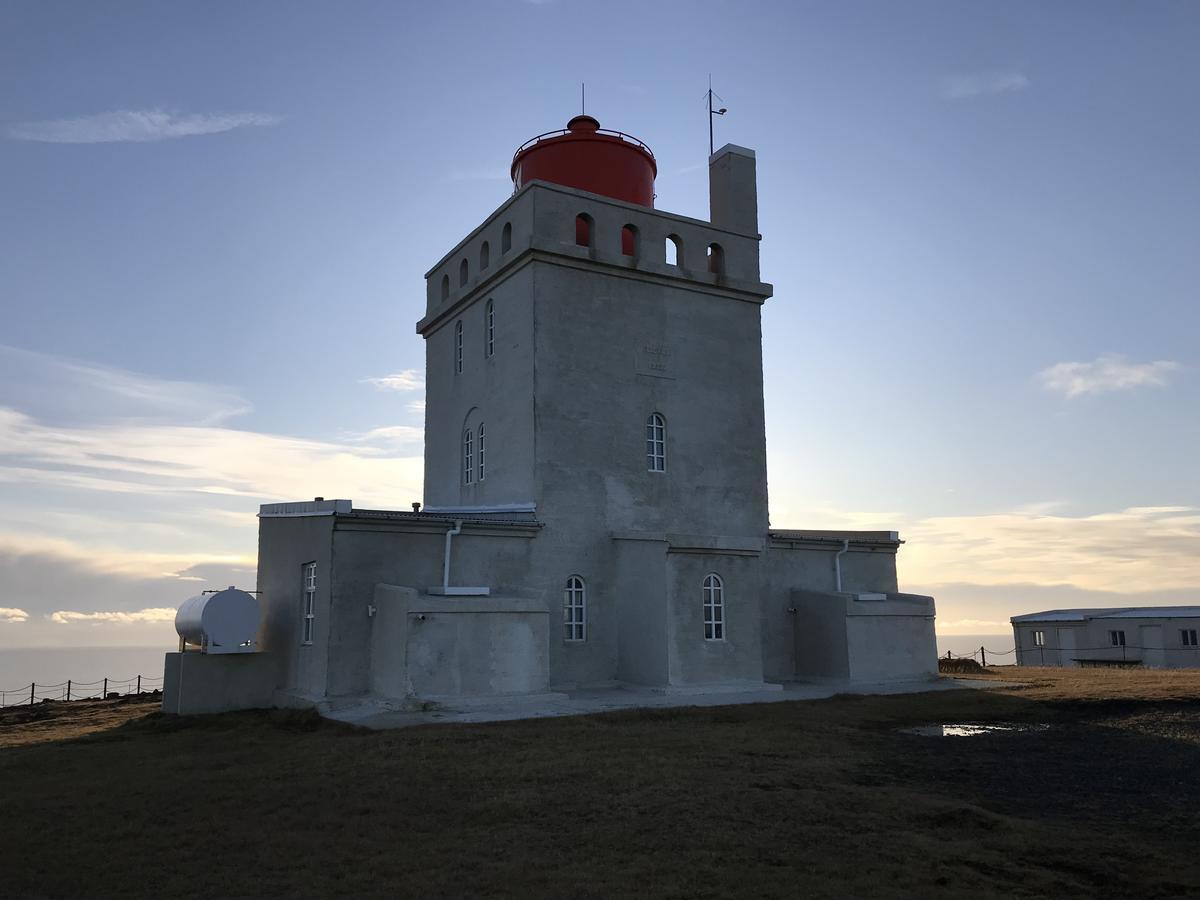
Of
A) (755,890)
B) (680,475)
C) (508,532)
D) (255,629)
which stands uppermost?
(680,475)

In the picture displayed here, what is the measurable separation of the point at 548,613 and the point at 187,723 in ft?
25.2

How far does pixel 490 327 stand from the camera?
26125 mm

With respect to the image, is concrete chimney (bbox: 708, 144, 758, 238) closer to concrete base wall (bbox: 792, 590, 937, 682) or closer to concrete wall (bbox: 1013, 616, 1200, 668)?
concrete base wall (bbox: 792, 590, 937, 682)

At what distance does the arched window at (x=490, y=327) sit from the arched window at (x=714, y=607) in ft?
28.2

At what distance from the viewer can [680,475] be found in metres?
25.3

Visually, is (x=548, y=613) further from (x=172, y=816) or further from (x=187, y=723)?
(x=172, y=816)

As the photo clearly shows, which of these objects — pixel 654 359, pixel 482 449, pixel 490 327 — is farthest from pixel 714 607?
pixel 490 327

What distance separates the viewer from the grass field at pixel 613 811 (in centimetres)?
792

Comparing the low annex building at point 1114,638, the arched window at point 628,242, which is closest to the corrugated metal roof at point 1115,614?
the low annex building at point 1114,638

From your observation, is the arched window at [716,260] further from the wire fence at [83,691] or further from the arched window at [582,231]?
the wire fence at [83,691]

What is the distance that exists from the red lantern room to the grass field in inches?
610

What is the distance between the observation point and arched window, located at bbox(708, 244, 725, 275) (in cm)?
2717

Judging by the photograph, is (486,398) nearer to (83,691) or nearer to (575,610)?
(575,610)

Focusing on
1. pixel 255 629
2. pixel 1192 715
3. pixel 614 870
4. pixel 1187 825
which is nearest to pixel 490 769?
pixel 614 870
